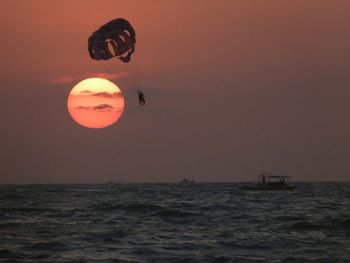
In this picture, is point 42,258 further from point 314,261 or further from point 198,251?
point 314,261

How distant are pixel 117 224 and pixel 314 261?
1585 centimetres

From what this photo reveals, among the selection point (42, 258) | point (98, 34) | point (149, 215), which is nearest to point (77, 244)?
point (42, 258)

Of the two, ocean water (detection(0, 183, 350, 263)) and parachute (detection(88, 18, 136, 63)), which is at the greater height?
parachute (detection(88, 18, 136, 63))

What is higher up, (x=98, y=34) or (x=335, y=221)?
(x=98, y=34)

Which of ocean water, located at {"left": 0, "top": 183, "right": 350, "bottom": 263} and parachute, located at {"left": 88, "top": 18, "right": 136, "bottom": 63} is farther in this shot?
parachute, located at {"left": 88, "top": 18, "right": 136, "bottom": 63}

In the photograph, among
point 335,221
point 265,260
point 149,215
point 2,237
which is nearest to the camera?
point 265,260

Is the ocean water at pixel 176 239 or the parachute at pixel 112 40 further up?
the parachute at pixel 112 40

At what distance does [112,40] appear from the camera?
3606cm

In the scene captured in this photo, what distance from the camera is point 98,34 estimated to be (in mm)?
35188

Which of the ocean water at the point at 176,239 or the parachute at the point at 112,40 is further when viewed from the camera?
the parachute at the point at 112,40

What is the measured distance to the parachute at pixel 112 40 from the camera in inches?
1387

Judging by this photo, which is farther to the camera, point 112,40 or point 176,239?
point 112,40

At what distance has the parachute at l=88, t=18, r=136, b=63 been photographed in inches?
1387

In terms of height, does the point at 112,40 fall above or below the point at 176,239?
above
